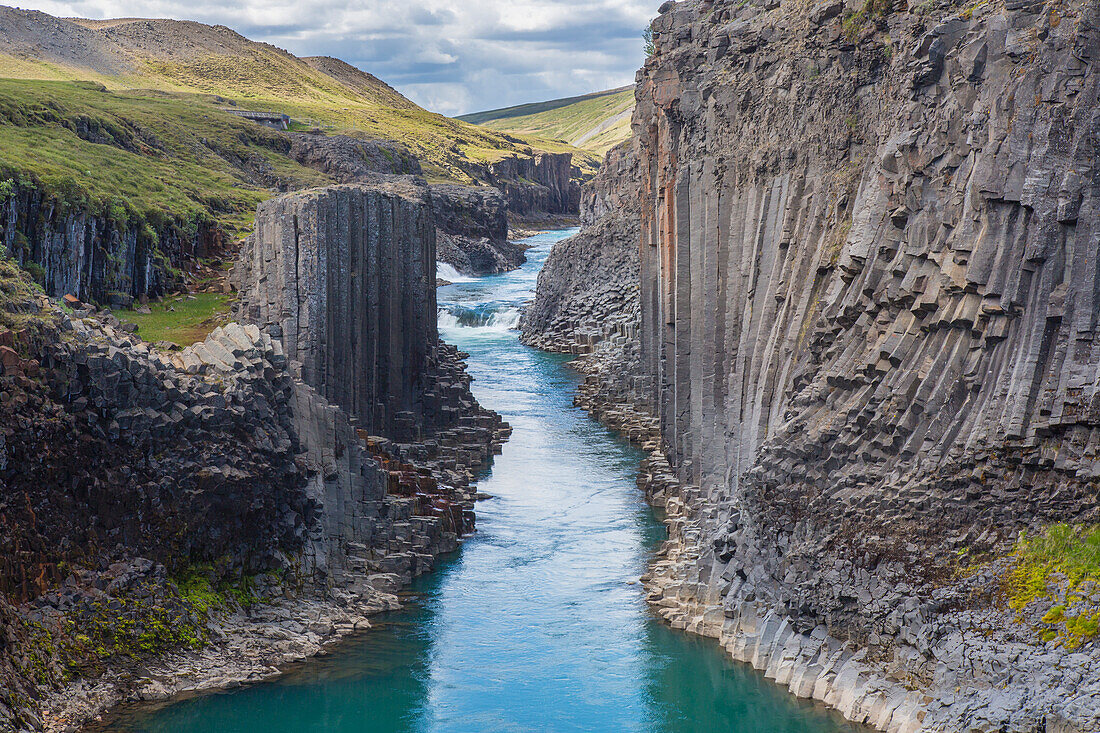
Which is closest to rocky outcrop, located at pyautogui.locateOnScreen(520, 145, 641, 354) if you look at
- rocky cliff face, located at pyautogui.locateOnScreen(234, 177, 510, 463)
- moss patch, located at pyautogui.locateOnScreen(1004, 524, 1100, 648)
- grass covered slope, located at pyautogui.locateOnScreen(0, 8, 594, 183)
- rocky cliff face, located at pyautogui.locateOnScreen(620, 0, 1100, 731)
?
rocky cliff face, located at pyautogui.locateOnScreen(234, 177, 510, 463)

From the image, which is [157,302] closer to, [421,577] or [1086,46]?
[421,577]

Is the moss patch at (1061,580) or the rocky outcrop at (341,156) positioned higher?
the rocky outcrop at (341,156)

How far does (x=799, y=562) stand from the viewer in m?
22.2

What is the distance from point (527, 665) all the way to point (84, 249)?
19.1m

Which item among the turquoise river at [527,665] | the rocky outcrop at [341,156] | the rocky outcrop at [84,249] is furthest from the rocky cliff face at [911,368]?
the rocky outcrop at [341,156]

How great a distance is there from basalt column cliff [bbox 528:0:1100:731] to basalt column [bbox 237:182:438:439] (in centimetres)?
1076

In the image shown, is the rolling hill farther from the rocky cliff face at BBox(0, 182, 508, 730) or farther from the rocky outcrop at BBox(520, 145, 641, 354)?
the rocky outcrop at BBox(520, 145, 641, 354)

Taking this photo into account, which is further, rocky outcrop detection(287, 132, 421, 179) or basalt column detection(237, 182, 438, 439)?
rocky outcrop detection(287, 132, 421, 179)

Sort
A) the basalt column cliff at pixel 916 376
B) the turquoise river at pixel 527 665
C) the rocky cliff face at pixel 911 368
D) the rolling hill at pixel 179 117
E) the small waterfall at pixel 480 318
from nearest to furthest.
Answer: the basalt column cliff at pixel 916 376
the rocky cliff face at pixel 911 368
the turquoise river at pixel 527 665
the rolling hill at pixel 179 117
the small waterfall at pixel 480 318

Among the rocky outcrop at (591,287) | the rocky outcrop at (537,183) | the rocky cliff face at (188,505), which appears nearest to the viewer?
the rocky cliff face at (188,505)

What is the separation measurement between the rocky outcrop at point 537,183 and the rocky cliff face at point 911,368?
354ft

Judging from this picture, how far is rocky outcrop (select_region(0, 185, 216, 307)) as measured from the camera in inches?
1307

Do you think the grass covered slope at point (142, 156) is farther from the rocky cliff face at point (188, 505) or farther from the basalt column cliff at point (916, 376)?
the basalt column cliff at point (916, 376)

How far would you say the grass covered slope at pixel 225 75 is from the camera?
118 meters
